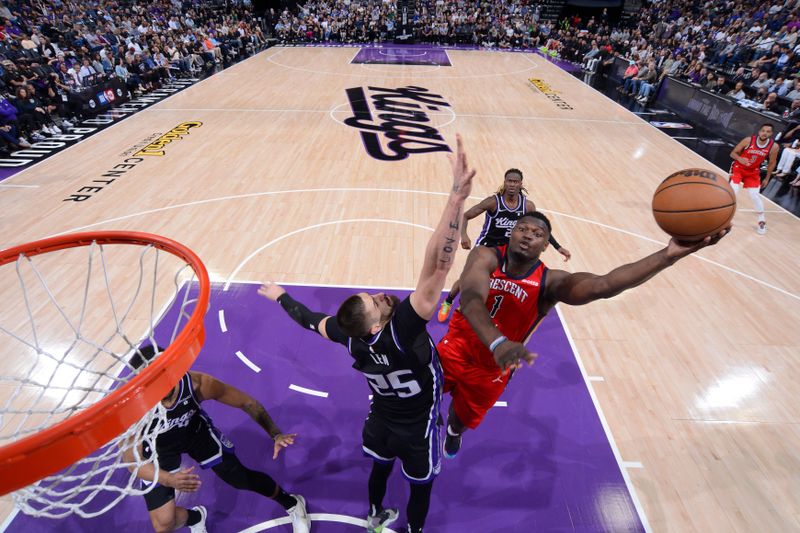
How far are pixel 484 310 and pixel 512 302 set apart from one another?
0.49 meters

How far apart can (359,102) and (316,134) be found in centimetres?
306

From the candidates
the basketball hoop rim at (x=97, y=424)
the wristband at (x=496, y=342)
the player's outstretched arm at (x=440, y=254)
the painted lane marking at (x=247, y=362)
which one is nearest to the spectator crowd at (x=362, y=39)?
the painted lane marking at (x=247, y=362)

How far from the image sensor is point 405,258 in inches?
241

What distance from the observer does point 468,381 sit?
313 centimetres

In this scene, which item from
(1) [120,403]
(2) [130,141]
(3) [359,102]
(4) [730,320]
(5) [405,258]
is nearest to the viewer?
(1) [120,403]

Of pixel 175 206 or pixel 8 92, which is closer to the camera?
pixel 175 206

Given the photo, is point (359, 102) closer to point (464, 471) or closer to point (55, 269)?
point (55, 269)

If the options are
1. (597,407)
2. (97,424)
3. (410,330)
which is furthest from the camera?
(597,407)

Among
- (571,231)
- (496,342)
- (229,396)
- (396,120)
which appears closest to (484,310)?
(496,342)

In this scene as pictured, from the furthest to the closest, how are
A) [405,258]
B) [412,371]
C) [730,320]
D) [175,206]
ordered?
[175,206], [405,258], [730,320], [412,371]

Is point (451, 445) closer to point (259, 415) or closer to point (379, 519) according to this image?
point (379, 519)

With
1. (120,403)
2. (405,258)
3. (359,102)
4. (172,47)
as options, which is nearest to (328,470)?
(120,403)

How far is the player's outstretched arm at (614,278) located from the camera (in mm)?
2088

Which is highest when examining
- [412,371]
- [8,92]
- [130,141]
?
[412,371]
